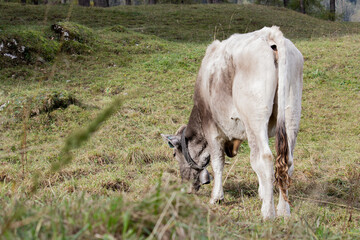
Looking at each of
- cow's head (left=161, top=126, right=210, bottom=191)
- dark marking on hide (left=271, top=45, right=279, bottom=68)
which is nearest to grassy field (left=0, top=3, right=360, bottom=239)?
cow's head (left=161, top=126, right=210, bottom=191)

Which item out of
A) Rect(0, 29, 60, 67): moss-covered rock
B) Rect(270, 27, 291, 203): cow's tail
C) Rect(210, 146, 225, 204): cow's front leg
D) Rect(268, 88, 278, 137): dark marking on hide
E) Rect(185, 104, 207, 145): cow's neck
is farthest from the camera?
Rect(0, 29, 60, 67): moss-covered rock

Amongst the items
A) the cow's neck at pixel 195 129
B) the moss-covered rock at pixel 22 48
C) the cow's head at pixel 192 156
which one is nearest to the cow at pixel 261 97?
the cow's neck at pixel 195 129

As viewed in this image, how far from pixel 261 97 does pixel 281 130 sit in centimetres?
45

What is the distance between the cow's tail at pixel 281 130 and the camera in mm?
3672

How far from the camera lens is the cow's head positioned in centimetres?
562

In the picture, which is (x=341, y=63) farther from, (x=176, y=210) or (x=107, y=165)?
(x=176, y=210)

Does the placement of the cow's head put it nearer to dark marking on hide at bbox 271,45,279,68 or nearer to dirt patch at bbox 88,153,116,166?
dirt patch at bbox 88,153,116,166

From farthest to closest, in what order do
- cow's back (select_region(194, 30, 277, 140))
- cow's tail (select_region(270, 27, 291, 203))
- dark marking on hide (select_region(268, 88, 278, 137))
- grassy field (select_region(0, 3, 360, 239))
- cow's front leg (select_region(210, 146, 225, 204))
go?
1. cow's front leg (select_region(210, 146, 225, 204))
2. dark marking on hide (select_region(268, 88, 278, 137))
3. cow's back (select_region(194, 30, 277, 140))
4. cow's tail (select_region(270, 27, 291, 203))
5. grassy field (select_region(0, 3, 360, 239))

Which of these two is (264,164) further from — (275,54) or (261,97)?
(275,54)

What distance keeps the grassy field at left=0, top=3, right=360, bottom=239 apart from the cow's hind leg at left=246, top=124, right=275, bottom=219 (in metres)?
0.22

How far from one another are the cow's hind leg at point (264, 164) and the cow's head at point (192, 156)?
157cm

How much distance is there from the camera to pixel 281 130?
378 centimetres

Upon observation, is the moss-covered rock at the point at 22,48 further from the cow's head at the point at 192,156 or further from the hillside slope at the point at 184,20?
the cow's head at the point at 192,156

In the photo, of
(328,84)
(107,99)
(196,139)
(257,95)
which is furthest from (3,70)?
(328,84)
